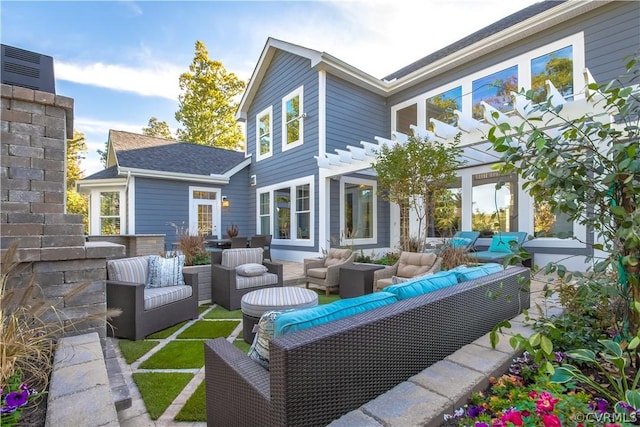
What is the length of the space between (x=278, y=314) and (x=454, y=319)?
1275 mm

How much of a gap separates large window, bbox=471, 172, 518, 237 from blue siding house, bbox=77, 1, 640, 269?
0.09 feet

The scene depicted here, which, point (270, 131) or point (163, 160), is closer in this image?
point (163, 160)

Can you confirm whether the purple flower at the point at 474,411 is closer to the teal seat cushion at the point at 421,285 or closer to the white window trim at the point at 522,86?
the teal seat cushion at the point at 421,285

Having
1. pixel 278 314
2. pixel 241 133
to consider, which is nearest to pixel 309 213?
pixel 278 314

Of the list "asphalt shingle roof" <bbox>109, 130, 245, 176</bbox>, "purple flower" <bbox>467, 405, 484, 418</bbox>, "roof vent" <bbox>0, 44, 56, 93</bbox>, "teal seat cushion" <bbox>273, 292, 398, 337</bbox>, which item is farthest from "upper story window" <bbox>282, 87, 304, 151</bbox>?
"purple flower" <bbox>467, 405, 484, 418</bbox>

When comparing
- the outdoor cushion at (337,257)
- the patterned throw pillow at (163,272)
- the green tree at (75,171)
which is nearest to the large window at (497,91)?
the outdoor cushion at (337,257)

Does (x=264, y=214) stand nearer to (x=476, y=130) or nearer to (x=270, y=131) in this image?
(x=270, y=131)

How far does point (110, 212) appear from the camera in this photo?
1019 centimetres

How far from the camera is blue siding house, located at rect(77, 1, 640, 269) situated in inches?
239

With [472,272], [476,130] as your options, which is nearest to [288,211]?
[476,130]

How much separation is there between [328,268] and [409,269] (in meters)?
1.52

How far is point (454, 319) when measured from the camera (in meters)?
2.08

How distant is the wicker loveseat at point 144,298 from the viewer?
132 inches

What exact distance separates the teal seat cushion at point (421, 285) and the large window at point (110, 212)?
427 inches
